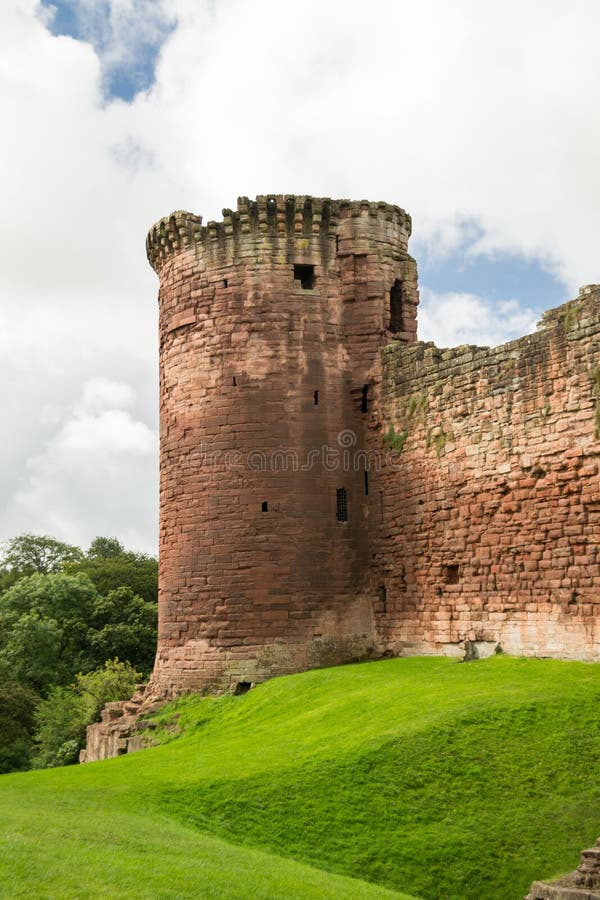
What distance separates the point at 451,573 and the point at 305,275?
6672mm

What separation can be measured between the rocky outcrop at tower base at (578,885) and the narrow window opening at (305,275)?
42.7 ft

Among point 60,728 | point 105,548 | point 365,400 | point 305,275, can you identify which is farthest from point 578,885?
point 105,548

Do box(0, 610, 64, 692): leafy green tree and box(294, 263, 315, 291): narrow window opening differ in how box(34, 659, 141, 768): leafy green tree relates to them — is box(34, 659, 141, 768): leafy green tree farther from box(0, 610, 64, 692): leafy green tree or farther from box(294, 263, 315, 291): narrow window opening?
box(294, 263, 315, 291): narrow window opening

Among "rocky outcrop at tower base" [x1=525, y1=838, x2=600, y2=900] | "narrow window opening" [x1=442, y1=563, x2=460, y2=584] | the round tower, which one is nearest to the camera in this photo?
"rocky outcrop at tower base" [x1=525, y1=838, x2=600, y2=900]

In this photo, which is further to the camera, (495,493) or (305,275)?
(305,275)

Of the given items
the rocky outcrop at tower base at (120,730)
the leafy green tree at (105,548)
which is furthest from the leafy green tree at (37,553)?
the rocky outcrop at tower base at (120,730)

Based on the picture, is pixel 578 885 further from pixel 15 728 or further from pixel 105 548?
pixel 105 548

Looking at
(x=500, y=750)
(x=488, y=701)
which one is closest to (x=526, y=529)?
(x=488, y=701)

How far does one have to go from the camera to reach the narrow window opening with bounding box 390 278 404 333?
2045 cm

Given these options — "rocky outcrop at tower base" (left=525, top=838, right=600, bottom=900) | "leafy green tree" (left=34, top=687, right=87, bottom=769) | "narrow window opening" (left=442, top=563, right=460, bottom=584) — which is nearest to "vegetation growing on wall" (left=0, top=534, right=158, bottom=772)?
"leafy green tree" (left=34, top=687, right=87, bottom=769)

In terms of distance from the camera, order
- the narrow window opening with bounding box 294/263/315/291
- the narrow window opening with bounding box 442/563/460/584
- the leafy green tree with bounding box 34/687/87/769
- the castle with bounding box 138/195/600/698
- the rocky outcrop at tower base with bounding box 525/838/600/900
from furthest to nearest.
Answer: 1. the leafy green tree with bounding box 34/687/87/769
2. the narrow window opening with bounding box 294/263/315/291
3. the narrow window opening with bounding box 442/563/460/584
4. the castle with bounding box 138/195/600/698
5. the rocky outcrop at tower base with bounding box 525/838/600/900

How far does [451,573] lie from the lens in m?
17.3

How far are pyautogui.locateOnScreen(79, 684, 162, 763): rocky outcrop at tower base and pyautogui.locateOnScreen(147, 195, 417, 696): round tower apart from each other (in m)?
0.56

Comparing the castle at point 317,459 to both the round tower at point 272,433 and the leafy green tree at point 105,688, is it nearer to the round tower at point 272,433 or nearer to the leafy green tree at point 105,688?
the round tower at point 272,433
